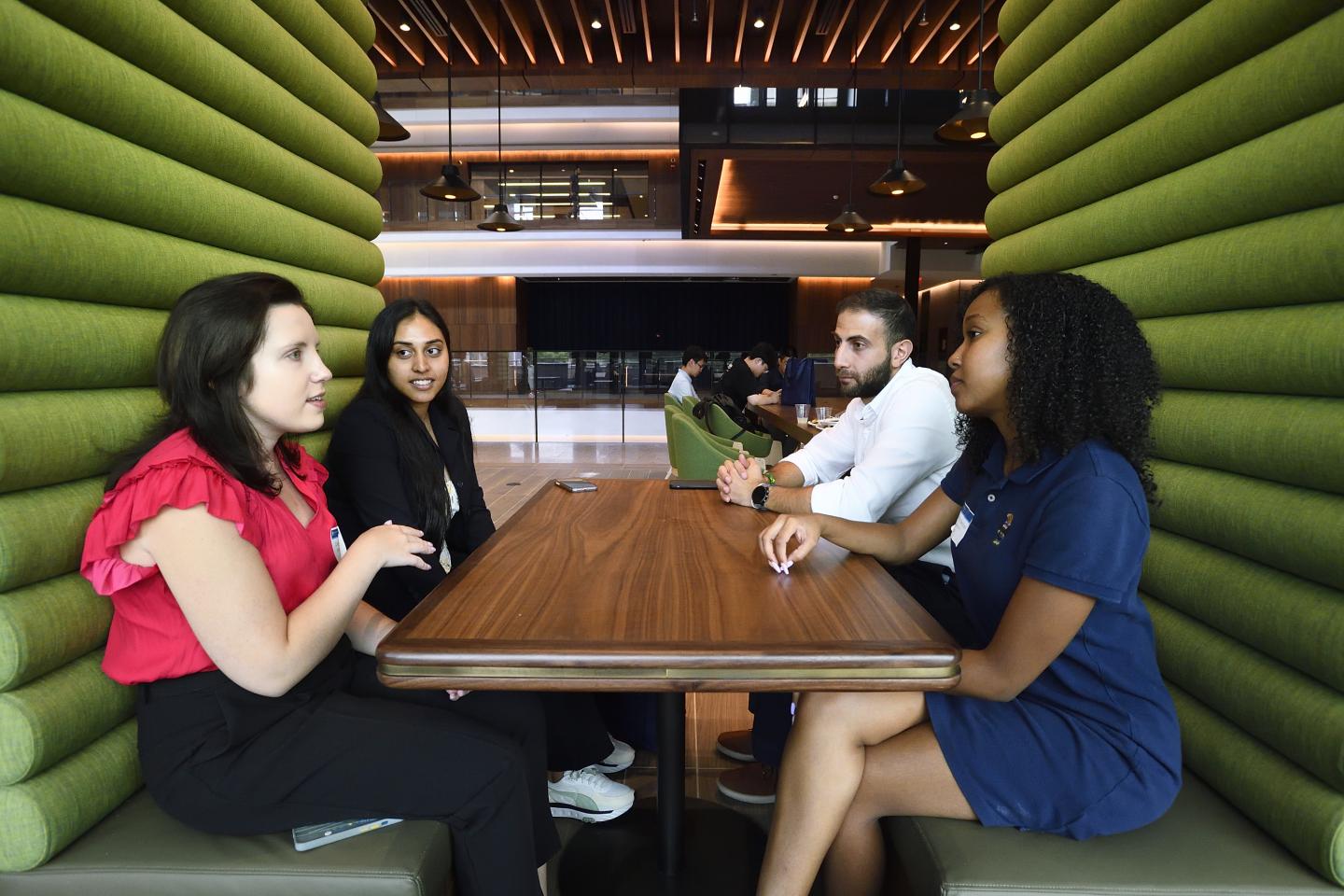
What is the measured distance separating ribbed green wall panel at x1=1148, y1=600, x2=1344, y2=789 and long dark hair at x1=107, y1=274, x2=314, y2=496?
1.68 metres

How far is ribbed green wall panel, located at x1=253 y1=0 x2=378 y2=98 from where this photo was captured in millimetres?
2154

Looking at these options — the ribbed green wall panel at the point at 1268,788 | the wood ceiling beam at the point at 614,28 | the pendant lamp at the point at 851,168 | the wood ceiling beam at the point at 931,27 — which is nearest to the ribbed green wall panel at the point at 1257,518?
the ribbed green wall panel at the point at 1268,788

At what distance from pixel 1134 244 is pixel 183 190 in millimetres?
2103

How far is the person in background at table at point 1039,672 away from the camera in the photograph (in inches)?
45.6

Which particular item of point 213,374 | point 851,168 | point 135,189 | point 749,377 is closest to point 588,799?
point 213,374

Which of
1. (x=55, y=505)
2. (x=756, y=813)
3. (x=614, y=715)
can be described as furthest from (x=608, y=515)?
(x=55, y=505)

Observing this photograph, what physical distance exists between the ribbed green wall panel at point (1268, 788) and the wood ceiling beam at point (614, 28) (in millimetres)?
6855

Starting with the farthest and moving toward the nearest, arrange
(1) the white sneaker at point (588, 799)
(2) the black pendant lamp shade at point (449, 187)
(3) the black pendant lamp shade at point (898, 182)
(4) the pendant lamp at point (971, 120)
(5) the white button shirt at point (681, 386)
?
(2) the black pendant lamp shade at point (449, 187)
(5) the white button shirt at point (681, 386)
(3) the black pendant lamp shade at point (898, 182)
(4) the pendant lamp at point (971, 120)
(1) the white sneaker at point (588, 799)

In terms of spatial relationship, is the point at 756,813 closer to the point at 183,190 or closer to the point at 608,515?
the point at 608,515

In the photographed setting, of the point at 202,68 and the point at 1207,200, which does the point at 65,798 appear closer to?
the point at 202,68

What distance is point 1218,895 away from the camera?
3.51ft

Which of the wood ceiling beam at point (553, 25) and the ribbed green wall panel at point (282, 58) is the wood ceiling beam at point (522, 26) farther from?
the ribbed green wall panel at point (282, 58)

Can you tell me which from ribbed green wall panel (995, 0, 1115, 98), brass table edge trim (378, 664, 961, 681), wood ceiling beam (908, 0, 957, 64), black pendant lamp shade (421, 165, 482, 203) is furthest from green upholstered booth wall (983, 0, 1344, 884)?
black pendant lamp shade (421, 165, 482, 203)

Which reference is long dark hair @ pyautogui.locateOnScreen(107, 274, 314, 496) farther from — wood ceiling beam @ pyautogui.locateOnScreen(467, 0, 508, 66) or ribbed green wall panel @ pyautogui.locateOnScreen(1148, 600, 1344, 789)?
wood ceiling beam @ pyautogui.locateOnScreen(467, 0, 508, 66)
